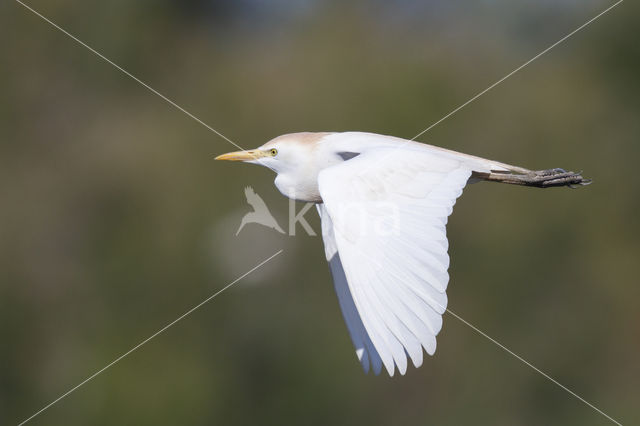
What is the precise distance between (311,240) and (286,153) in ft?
14.8

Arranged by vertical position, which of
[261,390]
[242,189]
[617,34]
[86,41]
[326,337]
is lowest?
[261,390]

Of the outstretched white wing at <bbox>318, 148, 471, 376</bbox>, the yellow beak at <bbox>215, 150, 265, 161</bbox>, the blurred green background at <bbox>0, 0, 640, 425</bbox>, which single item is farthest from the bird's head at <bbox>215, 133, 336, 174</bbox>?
the blurred green background at <bbox>0, 0, 640, 425</bbox>

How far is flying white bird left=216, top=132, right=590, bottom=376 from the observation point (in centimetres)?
217

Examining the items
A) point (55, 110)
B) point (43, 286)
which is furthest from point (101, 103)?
point (43, 286)

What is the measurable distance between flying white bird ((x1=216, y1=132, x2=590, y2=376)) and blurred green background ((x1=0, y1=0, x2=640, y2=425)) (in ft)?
13.1

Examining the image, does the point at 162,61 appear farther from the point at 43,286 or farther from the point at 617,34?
the point at 617,34

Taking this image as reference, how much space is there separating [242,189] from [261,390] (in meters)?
1.78

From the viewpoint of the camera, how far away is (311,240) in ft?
24.3

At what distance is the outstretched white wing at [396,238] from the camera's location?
2.17m

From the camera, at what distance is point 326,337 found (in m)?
7.24

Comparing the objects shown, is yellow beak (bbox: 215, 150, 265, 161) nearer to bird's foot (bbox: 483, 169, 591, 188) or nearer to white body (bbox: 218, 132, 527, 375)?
white body (bbox: 218, 132, 527, 375)

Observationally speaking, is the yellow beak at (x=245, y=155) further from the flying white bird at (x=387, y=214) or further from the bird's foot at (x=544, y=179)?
the bird's foot at (x=544, y=179)

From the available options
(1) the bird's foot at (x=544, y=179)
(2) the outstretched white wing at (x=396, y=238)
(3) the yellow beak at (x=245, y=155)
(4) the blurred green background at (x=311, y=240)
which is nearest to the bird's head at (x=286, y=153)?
(3) the yellow beak at (x=245, y=155)

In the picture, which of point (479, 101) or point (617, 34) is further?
point (617, 34)
